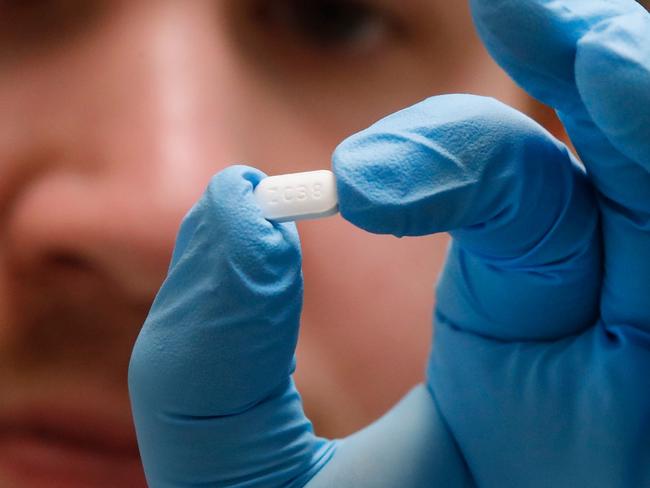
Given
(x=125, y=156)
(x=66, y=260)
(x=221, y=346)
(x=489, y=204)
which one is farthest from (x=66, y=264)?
(x=489, y=204)

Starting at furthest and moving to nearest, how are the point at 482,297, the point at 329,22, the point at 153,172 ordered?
the point at 329,22 < the point at 153,172 < the point at 482,297

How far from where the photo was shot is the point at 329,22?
34.4 inches

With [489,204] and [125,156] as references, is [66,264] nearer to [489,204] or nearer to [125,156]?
[125,156]

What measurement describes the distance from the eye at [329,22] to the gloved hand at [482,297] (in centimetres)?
37

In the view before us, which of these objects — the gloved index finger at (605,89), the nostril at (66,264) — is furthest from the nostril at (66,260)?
the gloved index finger at (605,89)

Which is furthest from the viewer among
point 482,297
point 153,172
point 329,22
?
point 329,22

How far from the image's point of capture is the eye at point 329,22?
2.81 ft

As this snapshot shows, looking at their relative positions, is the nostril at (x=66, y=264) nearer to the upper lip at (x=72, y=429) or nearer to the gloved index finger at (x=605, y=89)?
the upper lip at (x=72, y=429)

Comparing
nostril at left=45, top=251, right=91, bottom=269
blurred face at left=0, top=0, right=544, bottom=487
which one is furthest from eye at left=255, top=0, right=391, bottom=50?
nostril at left=45, top=251, right=91, bottom=269

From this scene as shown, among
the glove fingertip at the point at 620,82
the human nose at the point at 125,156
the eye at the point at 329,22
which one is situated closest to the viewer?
the glove fingertip at the point at 620,82

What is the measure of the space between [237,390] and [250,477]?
3.3 inches

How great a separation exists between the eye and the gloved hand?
37 centimetres

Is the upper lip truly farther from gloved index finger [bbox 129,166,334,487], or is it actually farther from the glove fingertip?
the glove fingertip

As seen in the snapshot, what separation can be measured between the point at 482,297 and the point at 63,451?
49 cm
